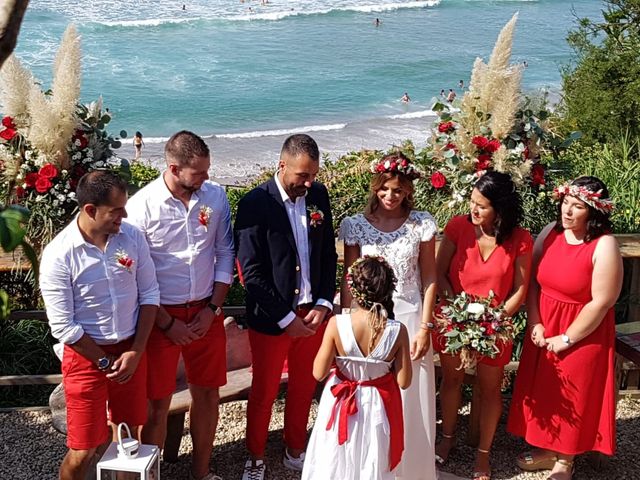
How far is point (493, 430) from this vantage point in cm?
540

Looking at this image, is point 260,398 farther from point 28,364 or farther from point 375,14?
point 375,14

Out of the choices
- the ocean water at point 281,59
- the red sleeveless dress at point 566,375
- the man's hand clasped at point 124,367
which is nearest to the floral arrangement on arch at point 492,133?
the red sleeveless dress at point 566,375

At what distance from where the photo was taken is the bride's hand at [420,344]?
5.11 metres

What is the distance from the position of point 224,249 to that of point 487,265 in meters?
1.56

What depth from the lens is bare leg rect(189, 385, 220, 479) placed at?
16.9ft

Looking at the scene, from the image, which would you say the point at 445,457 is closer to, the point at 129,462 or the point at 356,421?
the point at 356,421

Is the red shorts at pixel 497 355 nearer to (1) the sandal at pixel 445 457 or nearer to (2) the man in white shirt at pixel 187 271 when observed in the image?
(1) the sandal at pixel 445 457

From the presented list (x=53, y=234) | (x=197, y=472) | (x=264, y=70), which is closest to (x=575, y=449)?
(x=197, y=472)

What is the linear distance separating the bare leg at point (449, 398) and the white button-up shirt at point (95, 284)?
6.31ft

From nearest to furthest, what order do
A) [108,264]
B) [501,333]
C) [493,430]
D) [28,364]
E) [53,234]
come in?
1. [108,264]
2. [501,333]
3. [493,430]
4. [53,234]
5. [28,364]

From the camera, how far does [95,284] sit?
14.6 ft

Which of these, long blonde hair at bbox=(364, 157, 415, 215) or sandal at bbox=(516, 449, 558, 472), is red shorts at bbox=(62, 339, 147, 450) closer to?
long blonde hair at bbox=(364, 157, 415, 215)

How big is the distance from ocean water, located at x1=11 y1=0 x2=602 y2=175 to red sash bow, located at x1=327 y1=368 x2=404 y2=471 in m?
14.9

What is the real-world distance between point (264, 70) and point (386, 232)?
27.3 metres
